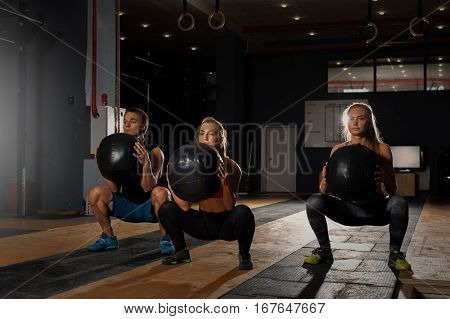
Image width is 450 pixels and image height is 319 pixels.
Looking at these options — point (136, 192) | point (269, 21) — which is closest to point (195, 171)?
point (136, 192)

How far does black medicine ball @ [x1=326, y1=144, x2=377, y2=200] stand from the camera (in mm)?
2719

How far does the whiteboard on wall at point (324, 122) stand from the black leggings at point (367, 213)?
8496 mm

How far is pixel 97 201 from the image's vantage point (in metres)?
3.44

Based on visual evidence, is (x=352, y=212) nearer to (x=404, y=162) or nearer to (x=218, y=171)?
(x=218, y=171)

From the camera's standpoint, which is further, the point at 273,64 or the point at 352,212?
the point at 273,64

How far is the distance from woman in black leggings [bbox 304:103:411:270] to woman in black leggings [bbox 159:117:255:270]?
44cm

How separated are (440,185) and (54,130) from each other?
24.4 ft

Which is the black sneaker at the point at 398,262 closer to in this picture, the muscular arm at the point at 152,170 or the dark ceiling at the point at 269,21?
the muscular arm at the point at 152,170

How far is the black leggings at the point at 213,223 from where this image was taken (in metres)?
2.79

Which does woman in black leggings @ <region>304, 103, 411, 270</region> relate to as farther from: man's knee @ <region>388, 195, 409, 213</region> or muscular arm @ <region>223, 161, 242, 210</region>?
muscular arm @ <region>223, 161, 242, 210</region>

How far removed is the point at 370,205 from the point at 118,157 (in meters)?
1.50

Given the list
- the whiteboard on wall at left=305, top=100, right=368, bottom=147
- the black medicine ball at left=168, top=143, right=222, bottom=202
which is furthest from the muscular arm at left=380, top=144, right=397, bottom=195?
the whiteboard on wall at left=305, top=100, right=368, bottom=147

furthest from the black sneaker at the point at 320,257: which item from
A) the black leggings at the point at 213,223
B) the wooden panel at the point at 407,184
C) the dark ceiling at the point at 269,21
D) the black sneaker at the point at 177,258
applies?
the wooden panel at the point at 407,184

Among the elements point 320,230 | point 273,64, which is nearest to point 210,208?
point 320,230
